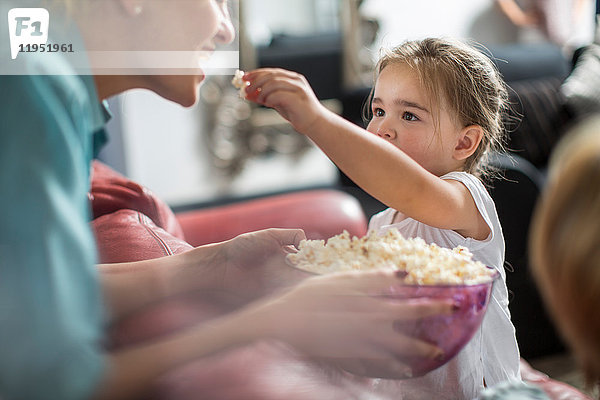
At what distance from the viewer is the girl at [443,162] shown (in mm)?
473

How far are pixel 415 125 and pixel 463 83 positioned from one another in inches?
1.9

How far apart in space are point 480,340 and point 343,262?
14 centimetres

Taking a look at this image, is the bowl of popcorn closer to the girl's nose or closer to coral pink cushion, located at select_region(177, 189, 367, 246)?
the girl's nose

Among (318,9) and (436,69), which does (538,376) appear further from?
(318,9)

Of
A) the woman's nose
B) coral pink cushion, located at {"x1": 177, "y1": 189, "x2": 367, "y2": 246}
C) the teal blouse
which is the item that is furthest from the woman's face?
coral pink cushion, located at {"x1": 177, "y1": 189, "x2": 367, "y2": 246}

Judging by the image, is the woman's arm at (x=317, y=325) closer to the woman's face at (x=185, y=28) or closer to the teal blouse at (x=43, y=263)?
the teal blouse at (x=43, y=263)

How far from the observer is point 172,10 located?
19.7 inches

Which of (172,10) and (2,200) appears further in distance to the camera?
(172,10)

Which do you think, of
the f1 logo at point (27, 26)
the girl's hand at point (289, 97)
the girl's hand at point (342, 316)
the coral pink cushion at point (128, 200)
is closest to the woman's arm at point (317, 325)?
the girl's hand at point (342, 316)

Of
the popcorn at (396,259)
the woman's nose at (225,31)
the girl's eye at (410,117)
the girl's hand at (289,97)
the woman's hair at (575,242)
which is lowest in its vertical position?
the popcorn at (396,259)

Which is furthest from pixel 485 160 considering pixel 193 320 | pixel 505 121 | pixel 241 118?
pixel 241 118

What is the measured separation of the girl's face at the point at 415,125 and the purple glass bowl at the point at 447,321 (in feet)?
0.36

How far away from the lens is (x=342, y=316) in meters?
0.40

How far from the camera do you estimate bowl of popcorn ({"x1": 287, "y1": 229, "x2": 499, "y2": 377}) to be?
407mm
